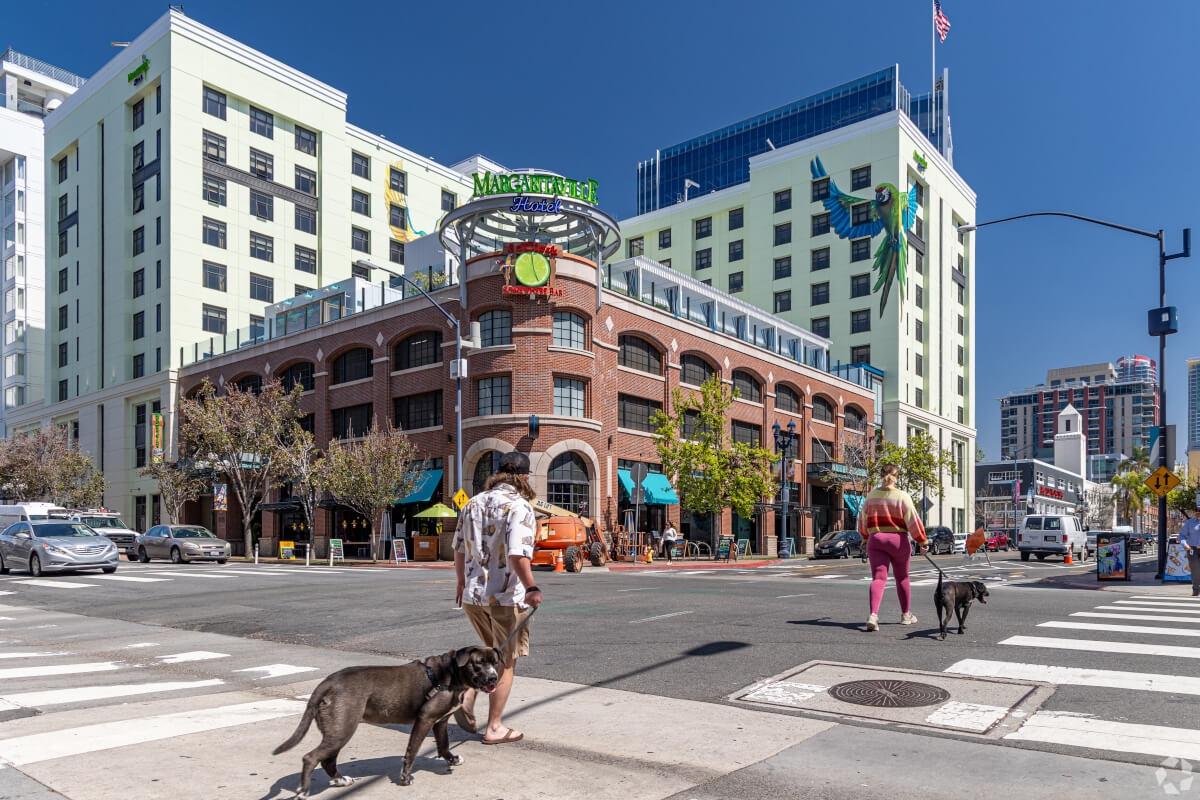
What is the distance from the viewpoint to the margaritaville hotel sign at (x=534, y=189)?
120 feet

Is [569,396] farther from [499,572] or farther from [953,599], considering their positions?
[499,572]

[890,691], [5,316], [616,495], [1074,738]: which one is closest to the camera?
[1074,738]

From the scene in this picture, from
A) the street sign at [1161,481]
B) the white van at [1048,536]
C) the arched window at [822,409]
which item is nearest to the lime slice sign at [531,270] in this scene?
the white van at [1048,536]

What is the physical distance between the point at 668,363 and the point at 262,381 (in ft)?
75.0

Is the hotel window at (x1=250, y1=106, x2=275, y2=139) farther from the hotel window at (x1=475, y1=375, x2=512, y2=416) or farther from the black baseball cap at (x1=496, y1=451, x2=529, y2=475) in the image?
the black baseball cap at (x1=496, y1=451, x2=529, y2=475)

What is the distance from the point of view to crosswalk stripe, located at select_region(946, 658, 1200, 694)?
738 centimetres

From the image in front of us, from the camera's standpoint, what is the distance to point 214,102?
5659 centimetres

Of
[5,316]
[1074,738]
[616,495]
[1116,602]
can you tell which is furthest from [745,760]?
[5,316]

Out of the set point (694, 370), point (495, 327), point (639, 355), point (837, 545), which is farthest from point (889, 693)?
point (694, 370)

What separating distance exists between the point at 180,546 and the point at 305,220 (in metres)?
36.2

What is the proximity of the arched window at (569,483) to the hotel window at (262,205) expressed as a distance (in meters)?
33.3

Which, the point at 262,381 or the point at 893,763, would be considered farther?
the point at 262,381

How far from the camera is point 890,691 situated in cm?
719

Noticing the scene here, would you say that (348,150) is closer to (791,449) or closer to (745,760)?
(791,449)
